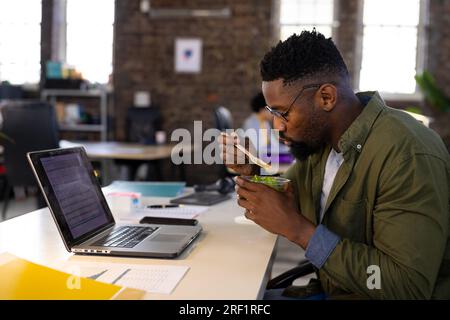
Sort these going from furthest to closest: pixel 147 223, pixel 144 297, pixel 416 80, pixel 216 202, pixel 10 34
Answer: pixel 10 34 < pixel 416 80 < pixel 216 202 < pixel 147 223 < pixel 144 297

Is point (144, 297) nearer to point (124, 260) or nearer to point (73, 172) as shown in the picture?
point (124, 260)

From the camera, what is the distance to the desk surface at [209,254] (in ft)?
3.50

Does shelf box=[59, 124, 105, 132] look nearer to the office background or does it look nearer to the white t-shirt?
the office background

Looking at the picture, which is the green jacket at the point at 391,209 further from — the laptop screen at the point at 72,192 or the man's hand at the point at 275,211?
the laptop screen at the point at 72,192

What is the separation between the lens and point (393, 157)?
1.22 m

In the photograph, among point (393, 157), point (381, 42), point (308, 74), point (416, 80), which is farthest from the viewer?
point (381, 42)

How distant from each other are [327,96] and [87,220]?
0.73 metres

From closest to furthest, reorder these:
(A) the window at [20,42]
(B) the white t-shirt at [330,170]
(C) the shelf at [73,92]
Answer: (B) the white t-shirt at [330,170] → (C) the shelf at [73,92] → (A) the window at [20,42]

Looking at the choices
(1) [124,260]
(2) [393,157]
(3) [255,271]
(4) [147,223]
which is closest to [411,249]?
(2) [393,157]

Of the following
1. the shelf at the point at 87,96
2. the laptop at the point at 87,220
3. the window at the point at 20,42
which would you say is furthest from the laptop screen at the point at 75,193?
the window at the point at 20,42

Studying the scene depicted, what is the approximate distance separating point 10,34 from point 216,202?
5911 mm

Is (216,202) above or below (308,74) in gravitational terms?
below

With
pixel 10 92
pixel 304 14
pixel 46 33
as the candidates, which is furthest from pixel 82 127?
pixel 304 14

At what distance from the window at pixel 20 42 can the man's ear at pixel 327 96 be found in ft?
20.4
